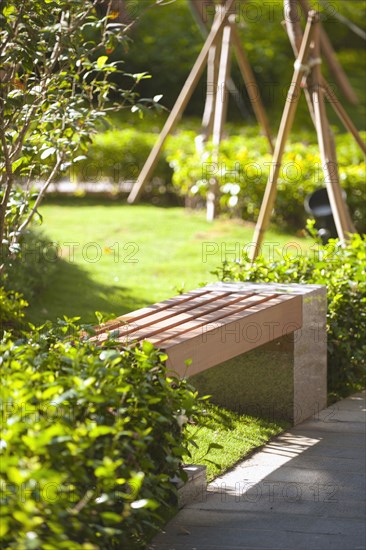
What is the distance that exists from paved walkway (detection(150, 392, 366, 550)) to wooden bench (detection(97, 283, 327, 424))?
275 mm

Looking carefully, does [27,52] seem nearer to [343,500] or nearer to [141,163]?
[343,500]

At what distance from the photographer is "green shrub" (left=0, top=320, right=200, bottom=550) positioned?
2594 millimetres

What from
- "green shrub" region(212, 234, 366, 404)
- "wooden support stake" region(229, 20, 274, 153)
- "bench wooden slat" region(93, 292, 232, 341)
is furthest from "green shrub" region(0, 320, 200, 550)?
"wooden support stake" region(229, 20, 274, 153)

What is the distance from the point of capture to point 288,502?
396 centimetres

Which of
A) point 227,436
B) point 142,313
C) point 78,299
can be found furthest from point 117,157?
point 142,313

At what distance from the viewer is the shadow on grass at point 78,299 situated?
7.14m

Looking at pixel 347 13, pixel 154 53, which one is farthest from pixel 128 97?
pixel 347 13

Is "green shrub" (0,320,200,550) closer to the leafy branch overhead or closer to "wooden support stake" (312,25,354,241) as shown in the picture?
the leafy branch overhead

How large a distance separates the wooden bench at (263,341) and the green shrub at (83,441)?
777 mm

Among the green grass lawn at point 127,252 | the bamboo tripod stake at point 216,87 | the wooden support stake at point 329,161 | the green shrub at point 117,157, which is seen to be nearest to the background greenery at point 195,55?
the green shrub at point 117,157

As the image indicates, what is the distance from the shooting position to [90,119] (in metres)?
4.72

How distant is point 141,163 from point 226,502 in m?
9.55

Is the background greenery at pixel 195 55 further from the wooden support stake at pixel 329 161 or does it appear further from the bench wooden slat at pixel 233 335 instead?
the bench wooden slat at pixel 233 335

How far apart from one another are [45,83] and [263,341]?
163 cm
